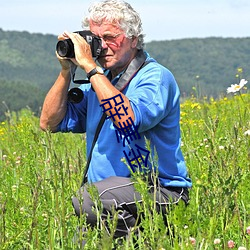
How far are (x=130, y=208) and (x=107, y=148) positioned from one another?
13.0 inches

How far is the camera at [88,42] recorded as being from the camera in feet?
11.3

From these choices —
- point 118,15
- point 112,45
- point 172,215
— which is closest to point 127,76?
point 112,45

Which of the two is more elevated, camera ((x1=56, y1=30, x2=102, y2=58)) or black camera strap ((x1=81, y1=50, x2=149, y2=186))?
camera ((x1=56, y1=30, x2=102, y2=58))

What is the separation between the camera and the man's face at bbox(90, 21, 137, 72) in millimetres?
3539

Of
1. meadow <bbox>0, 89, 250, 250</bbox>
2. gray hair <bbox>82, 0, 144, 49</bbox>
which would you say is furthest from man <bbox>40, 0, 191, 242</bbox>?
meadow <bbox>0, 89, 250, 250</bbox>

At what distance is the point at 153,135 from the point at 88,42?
1.85 ft

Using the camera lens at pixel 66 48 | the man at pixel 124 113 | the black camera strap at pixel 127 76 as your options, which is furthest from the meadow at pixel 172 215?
the camera lens at pixel 66 48

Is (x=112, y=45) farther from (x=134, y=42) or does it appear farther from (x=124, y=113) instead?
(x=124, y=113)

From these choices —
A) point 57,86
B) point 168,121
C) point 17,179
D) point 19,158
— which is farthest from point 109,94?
point 19,158

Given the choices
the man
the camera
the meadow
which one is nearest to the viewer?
the meadow

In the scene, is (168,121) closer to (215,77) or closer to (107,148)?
(107,148)

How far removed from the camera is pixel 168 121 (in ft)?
11.6

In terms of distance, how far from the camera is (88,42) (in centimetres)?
343

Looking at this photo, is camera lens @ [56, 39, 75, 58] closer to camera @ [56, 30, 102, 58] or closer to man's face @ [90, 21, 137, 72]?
camera @ [56, 30, 102, 58]
